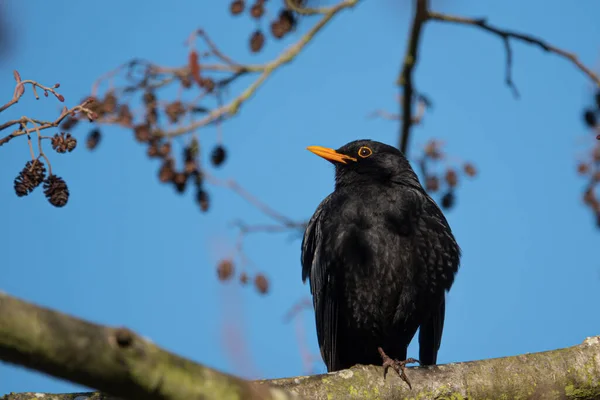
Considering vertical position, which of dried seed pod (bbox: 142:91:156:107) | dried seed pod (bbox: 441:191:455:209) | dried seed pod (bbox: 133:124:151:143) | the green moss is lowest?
the green moss

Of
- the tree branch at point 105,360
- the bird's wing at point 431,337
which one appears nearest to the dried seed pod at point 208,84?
the bird's wing at point 431,337

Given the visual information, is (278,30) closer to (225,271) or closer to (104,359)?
(225,271)

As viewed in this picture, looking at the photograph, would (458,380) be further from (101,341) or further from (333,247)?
(101,341)

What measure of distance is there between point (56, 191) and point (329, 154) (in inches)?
134

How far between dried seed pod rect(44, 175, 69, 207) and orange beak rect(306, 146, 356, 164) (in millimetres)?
3312

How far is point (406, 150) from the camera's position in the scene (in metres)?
6.18

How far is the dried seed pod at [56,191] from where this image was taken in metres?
3.40

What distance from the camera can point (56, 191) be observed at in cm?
343

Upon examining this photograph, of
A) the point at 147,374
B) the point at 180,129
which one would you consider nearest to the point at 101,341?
the point at 147,374

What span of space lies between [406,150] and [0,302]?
4854mm

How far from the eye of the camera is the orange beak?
645cm

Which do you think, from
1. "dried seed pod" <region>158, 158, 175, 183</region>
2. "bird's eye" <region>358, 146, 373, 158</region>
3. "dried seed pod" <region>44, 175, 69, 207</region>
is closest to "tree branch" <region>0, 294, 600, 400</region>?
"dried seed pod" <region>44, 175, 69, 207</region>

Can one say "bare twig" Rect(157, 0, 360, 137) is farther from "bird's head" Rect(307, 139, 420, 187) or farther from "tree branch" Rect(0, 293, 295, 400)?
"tree branch" Rect(0, 293, 295, 400)

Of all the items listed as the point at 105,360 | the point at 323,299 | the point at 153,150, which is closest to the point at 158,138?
the point at 153,150
